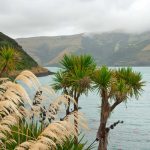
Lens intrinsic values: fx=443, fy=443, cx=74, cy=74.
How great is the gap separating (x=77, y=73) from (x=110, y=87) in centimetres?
310

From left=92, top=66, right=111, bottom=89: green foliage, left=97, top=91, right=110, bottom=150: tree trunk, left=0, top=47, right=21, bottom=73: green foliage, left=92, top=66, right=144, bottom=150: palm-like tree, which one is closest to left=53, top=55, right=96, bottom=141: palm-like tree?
left=92, top=66, right=111, bottom=89: green foliage

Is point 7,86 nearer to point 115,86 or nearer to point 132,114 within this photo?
point 115,86

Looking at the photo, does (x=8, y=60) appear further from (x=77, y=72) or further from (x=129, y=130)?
(x=129, y=130)

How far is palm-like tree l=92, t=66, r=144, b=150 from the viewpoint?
20250 millimetres

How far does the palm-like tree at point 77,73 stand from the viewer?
19.5 metres

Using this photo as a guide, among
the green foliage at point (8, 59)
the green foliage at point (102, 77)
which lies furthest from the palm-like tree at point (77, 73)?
the green foliage at point (8, 59)

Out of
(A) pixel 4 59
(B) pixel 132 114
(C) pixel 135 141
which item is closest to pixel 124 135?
(C) pixel 135 141

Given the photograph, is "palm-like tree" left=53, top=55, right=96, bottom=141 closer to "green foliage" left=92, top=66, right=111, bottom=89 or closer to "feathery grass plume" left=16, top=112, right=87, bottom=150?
"green foliage" left=92, top=66, right=111, bottom=89

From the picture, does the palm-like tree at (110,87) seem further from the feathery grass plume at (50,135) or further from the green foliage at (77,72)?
the feathery grass plume at (50,135)

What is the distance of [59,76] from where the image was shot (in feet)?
67.9

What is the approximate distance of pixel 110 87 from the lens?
22.0 metres

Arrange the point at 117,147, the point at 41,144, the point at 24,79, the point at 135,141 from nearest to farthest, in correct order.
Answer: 1. the point at 41,144
2. the point at 24,79
3. the point at 117,147
4. the point at 135,141

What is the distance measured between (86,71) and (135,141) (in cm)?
4390

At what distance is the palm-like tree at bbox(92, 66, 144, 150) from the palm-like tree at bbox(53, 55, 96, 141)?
1.87 ft
